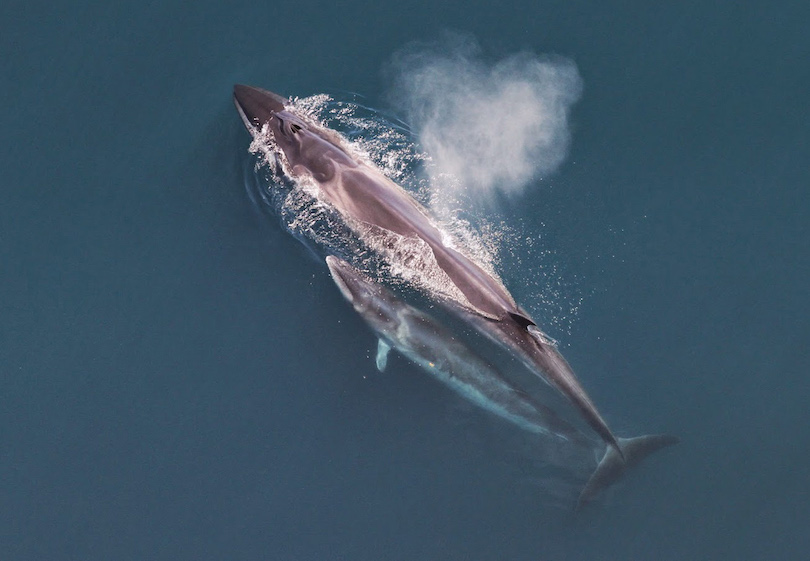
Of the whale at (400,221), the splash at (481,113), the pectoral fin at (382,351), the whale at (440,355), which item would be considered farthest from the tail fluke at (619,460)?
the splash at (481,113)

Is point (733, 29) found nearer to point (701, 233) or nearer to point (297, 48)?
point (701, 233)

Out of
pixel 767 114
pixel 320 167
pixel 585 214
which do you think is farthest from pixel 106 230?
pixel 767 114

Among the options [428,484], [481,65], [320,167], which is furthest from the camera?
[481,65]

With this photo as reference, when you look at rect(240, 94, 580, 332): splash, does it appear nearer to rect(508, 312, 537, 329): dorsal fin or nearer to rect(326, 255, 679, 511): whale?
rect(326, 255, 679, 511): whale

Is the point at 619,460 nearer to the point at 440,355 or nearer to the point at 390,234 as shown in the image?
the point at 440,355

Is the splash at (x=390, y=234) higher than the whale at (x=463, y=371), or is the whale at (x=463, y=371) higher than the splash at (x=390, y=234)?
the splash at (x=390, y=234)

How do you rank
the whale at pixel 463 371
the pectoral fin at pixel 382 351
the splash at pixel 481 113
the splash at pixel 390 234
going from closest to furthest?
the whale at pixel 463 371
the splash at pixel 390 234
the pectoral fin at pixel 382 351
the splash at pixel 481 113

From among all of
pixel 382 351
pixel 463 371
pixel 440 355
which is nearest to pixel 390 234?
pixel 382 351

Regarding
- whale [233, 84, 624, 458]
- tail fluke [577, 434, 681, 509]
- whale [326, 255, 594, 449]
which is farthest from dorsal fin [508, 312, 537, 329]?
tail fluke [577, 434, 681, 509]

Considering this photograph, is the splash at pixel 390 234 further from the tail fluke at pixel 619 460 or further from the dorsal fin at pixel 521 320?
the tail fluke at pixel 619 460
